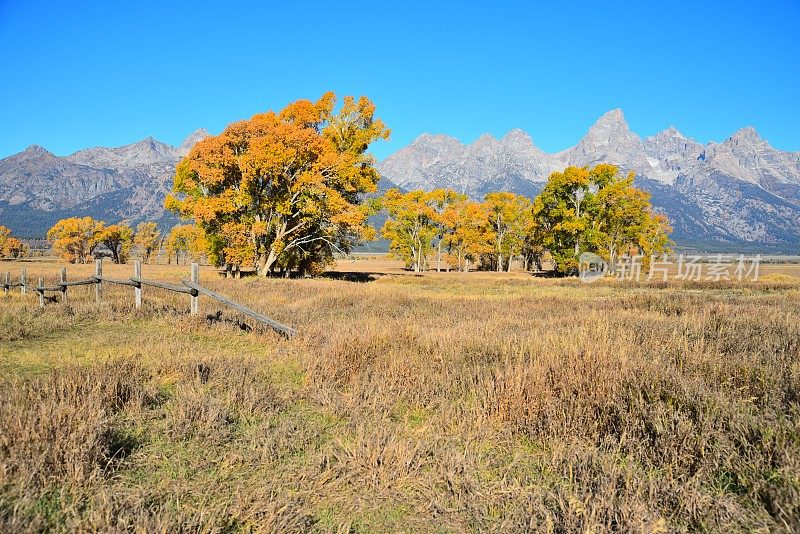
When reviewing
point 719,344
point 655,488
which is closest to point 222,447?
point 655,488

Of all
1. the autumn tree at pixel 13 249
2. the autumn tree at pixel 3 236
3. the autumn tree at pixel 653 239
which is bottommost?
the autumn tree at pixel 13 249

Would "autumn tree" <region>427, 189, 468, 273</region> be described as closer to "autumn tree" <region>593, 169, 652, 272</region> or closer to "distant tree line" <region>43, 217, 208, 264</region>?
"autumn tree" <region>593, 169, 652, 272</region>

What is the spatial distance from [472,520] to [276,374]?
471 centimetres

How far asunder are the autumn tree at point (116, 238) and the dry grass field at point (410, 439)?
2968 inches

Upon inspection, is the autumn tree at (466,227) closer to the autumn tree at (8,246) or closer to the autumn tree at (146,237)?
the autumn tree at (146,237)

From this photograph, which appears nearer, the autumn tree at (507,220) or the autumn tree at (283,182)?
the autumn tree at (283,182)

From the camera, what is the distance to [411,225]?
59.5 meters

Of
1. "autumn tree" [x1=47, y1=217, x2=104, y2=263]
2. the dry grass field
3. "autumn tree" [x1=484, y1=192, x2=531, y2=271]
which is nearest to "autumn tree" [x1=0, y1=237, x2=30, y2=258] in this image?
"autumn tree" [x1=47, y1=217, x2=104, y2=263]

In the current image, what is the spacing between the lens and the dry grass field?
3139 mm

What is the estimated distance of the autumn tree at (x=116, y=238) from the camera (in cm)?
A: 7106

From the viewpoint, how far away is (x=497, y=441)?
453 cm

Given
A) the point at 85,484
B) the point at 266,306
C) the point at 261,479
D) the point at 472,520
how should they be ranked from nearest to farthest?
the point at 472,520 < the point at 85,484 < the point at 261,479 < the point at 266,306

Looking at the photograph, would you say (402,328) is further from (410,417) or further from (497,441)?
(497,441)

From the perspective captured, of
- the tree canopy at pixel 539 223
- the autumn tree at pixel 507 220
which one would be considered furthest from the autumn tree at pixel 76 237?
the autumn tree at pixel 507 220
